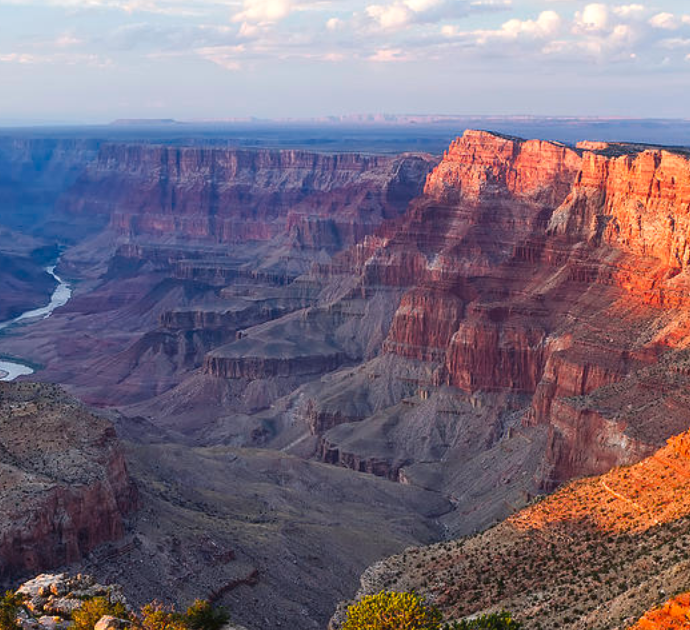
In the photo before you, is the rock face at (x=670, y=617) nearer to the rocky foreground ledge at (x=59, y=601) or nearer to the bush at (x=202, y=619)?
the bush at (x=202, y=619)

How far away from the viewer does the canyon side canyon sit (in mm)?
55219

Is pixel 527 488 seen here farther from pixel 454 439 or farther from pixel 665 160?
pixel 665 160

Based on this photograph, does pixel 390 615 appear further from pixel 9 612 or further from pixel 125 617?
pixel 9 612

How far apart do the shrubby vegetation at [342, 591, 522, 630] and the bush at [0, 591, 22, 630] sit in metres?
11.9

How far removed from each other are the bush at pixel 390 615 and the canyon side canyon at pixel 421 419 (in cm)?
746

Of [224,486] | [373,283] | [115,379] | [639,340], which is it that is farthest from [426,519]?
[115,379]

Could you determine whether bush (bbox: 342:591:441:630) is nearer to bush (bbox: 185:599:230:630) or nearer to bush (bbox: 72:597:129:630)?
bush (bbox: 185:599:230:630)

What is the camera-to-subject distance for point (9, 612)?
1508 inches

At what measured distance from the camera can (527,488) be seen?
82.2 metres

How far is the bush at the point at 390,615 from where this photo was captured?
123 feet

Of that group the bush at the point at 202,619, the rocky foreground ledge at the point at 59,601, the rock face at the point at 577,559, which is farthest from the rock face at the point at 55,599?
the rock face at the point at 577,559

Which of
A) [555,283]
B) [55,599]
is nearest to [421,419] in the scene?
[555,283]

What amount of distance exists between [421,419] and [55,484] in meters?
58.6

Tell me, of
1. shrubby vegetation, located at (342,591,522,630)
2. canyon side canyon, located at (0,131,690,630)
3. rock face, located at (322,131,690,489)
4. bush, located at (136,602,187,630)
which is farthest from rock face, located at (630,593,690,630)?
rock face, located at (322,131,690,489)
